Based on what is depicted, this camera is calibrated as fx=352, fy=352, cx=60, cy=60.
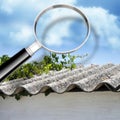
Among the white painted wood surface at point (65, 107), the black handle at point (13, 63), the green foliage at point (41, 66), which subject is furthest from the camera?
the green foliage at point (41, 66)

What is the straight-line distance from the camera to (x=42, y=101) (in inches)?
210

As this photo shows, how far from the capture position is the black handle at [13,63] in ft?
5.23

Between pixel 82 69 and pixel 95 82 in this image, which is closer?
pixel 95 82

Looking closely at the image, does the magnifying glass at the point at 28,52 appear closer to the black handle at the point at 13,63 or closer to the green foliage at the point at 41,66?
the black handle at the point at 13,63

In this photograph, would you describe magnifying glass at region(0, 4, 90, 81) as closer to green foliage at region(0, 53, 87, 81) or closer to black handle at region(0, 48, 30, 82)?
black handle at region(0, 48, 30, 82)

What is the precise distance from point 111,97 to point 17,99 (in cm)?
148

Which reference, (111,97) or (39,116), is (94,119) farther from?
(39,116)

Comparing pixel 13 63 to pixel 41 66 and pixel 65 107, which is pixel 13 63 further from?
pixel 41 66

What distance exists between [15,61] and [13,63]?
0.01 meters

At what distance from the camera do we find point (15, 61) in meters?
1.63

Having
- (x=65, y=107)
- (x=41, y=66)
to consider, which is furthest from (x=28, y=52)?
(x=41, y=66)

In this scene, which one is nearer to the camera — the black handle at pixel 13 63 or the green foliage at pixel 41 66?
the black handle at pixel 13 63

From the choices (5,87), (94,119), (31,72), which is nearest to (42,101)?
(5,87)

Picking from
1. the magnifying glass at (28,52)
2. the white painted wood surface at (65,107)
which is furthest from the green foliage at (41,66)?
the magnifying glass at (28,52)
